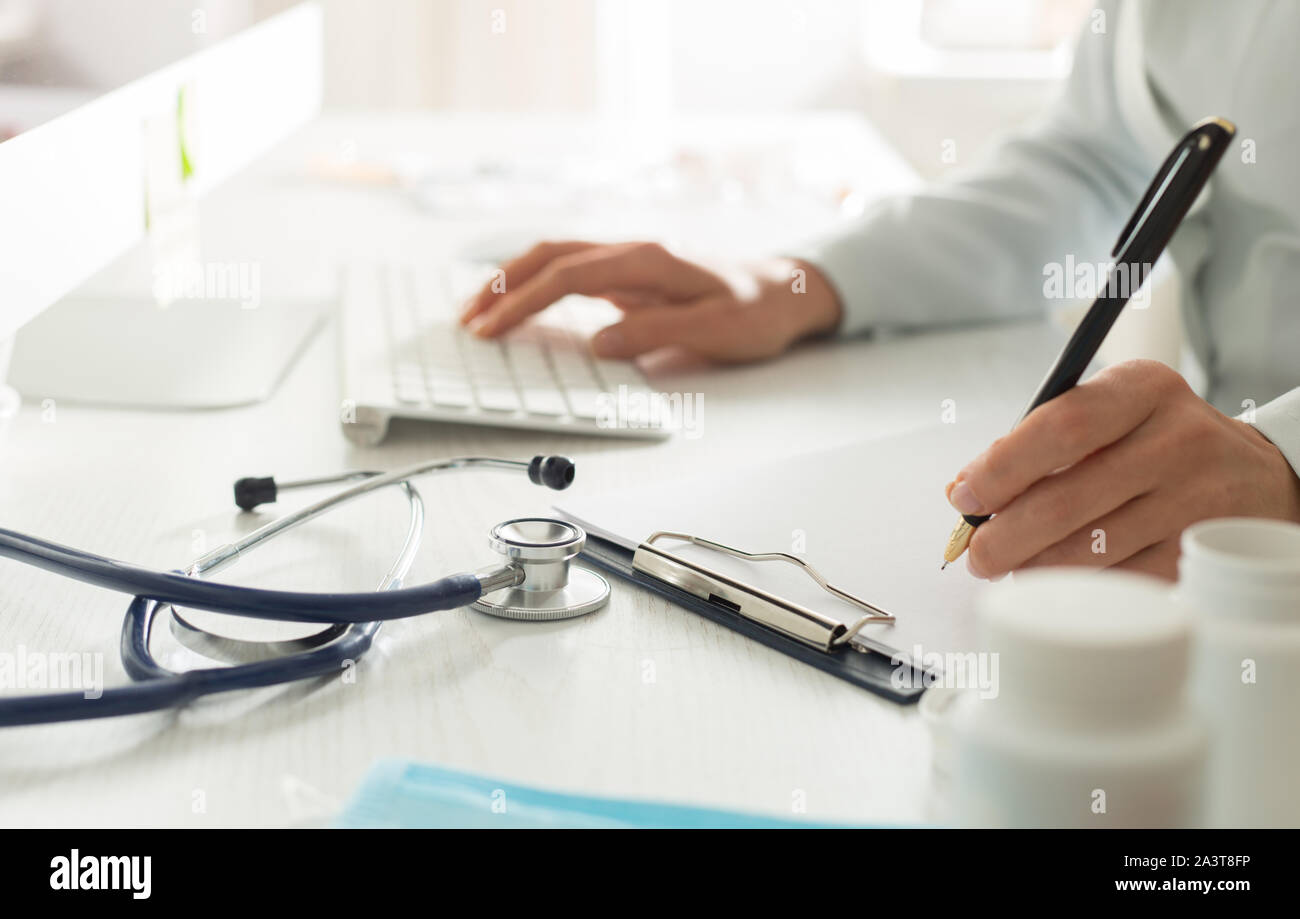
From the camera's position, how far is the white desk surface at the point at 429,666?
367mm

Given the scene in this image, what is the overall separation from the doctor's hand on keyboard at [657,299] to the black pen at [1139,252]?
348 mm

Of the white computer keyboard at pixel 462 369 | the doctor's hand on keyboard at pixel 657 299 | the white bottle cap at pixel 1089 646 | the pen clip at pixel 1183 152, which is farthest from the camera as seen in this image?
the doctor's hand on keyboard at pixel 657 299

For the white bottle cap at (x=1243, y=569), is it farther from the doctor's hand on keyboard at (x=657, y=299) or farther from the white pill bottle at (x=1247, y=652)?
the doctor's hand on keyboard at (x=657, y=299)

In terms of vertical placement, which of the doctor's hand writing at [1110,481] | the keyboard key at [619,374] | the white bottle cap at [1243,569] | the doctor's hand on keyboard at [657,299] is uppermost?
the doctor's hand on keyboard at [657,299]

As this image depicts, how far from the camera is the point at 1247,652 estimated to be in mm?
287

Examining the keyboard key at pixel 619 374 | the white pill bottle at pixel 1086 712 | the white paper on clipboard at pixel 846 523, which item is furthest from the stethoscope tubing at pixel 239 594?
the keyboard key at pixel 619 374

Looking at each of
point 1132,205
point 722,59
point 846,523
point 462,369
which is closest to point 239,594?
point 846,523

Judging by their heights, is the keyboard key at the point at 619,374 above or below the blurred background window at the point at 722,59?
below

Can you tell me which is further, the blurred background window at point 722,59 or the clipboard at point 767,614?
the blurred background window at point 722,59

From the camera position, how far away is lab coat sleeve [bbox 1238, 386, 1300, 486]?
50 centimetres

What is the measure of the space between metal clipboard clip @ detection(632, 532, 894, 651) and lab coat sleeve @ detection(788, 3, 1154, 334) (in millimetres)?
414

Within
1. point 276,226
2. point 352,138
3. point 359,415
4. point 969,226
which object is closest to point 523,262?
point 359,415

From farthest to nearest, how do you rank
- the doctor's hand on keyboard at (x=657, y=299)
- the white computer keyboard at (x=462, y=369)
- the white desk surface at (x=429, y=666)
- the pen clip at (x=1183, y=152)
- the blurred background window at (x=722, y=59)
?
1. the blurred background window at (x=722, y=59)
2. the doctor's hand on keyboard at (x=657, y=299)
3. the white computer keyboard at (x=462, y=369)
4. the pen clip at (x=1183, y=152)
5. the white desk surface at (x=429, y=666)

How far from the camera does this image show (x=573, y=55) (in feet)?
9.07
